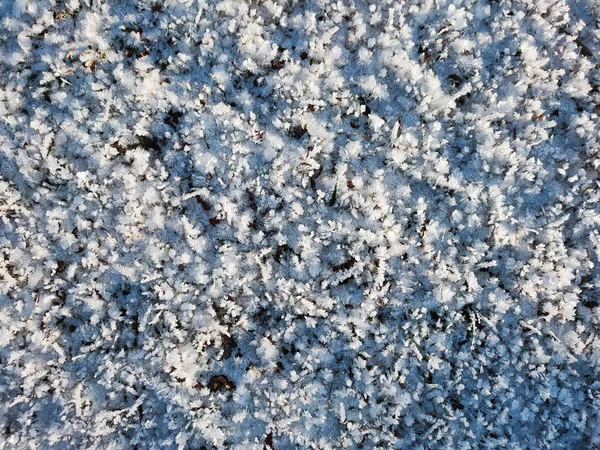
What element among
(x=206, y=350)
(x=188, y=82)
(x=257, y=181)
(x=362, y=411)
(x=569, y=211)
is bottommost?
(x=206, y=350)

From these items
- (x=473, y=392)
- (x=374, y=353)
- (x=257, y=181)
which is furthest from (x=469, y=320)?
(x=257, y=181)

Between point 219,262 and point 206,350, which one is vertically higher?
point 219,262

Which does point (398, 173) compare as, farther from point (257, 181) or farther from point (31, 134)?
point (31, 134)

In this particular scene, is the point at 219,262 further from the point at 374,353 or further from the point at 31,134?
the point at 31,134

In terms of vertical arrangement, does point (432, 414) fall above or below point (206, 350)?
above

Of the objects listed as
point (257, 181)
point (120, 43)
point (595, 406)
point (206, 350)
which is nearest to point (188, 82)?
point (120, 43)

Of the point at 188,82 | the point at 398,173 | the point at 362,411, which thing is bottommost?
the point at 362,411
